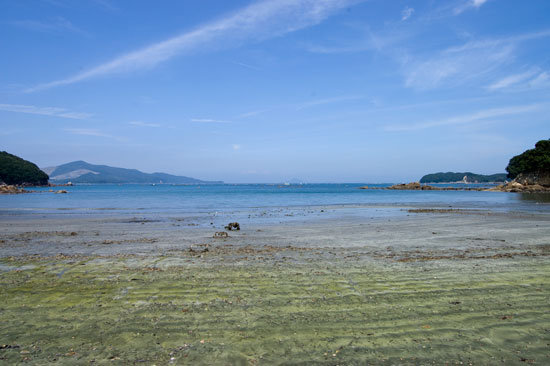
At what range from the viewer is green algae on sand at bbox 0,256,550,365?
5.32 metres

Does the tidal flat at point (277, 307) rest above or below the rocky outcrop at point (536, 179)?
below

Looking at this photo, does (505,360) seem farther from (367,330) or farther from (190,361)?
(190,361)

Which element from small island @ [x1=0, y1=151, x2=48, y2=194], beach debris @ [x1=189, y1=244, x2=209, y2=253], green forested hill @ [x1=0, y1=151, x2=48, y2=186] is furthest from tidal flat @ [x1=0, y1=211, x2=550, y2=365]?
green forested hill @ [x1=0, y1=151, x2=48, y2=186]

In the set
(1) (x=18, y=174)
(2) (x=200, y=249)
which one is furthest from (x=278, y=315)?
(1) (x=18, y=174)

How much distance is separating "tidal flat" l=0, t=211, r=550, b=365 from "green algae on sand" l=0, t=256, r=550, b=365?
30mm

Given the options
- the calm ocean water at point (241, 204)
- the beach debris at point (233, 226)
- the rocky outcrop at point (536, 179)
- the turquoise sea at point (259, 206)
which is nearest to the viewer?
the beach debris at point (233, 226)

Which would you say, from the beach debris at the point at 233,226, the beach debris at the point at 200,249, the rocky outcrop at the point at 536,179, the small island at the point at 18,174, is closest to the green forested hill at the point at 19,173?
the small island at the point at 18,174

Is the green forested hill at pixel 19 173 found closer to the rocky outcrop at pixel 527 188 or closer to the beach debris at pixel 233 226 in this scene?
the beach debris at pixel 233 226

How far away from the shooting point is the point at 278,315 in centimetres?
684

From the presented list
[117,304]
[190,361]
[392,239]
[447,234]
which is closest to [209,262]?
[117,304]

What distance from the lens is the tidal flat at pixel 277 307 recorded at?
5367 millimetres

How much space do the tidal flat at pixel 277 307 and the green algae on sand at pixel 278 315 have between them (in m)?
0.03

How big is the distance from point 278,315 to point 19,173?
613 feet

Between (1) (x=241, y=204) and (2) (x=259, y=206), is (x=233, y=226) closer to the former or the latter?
(2) (x=259, y=206)
